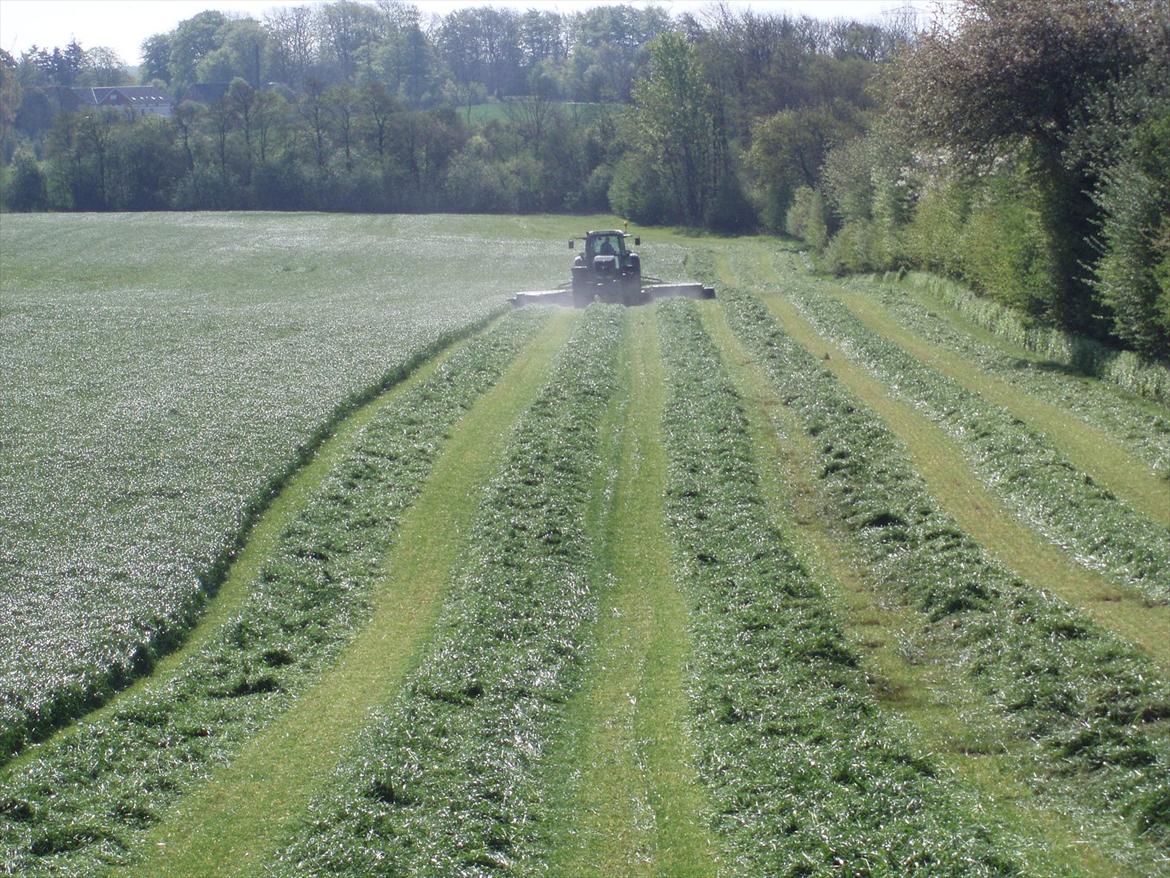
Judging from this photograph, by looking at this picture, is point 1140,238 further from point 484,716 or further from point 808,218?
point 808,218

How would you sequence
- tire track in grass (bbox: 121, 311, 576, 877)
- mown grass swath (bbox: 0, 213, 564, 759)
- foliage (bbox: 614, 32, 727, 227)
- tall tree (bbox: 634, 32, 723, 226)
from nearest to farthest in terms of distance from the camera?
tire track in grass (bbox: 121, 311, 576, 877)
mown grass swath (bbox: 0, 213, 564, 759)
tall tree (bbox: 634, 32, 723, 226)
foliage (bbox: 614, 32, 727, 227)

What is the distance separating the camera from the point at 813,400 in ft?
74.4

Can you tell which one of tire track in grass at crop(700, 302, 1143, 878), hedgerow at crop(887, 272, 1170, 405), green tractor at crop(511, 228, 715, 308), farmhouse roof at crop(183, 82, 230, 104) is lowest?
tire track in grass at crop(700, 302, 1143, 878)

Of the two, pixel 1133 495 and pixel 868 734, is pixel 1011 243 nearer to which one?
pixel 1133 495

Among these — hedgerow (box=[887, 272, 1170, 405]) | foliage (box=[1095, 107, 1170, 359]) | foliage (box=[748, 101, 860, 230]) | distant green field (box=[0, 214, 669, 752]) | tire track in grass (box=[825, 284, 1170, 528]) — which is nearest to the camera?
distant green field (box=[0, 214, 669, 752])

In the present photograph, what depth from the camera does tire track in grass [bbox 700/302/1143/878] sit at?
8.16m

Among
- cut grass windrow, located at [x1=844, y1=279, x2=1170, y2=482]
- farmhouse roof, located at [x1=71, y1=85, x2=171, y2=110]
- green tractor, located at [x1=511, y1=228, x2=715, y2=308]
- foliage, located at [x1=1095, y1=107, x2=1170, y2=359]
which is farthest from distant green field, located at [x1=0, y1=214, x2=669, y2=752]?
farmhouse roof, located at [x1=71, y1=85, x2=171, y2=110]

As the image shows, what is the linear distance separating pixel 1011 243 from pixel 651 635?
20029 mm

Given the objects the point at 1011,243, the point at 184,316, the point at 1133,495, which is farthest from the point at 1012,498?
the point at 184,316

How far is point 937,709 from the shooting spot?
1073 cm

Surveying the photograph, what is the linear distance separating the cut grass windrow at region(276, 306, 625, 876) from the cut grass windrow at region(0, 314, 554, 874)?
127cm

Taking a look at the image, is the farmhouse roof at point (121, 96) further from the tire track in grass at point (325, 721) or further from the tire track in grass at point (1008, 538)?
the tire track in grass at point (325, 721)

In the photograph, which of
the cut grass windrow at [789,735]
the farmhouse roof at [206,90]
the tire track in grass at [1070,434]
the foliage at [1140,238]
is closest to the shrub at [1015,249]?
the tire track in grass at [1070,434]

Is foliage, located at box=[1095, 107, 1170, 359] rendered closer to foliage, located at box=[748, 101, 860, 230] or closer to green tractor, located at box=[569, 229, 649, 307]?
green tractor, located at box=[569, 229, 649, 307]
